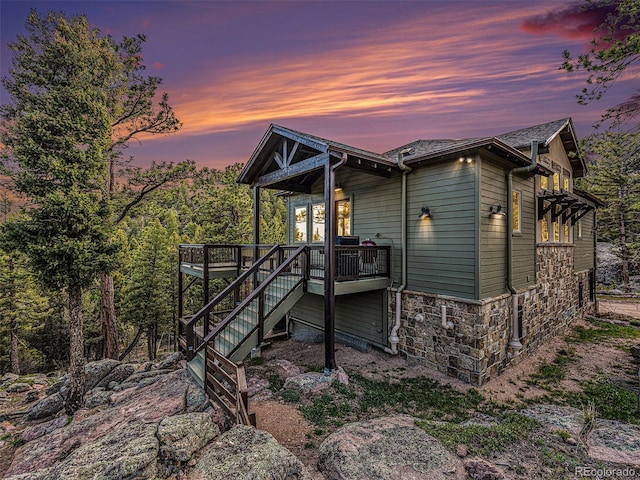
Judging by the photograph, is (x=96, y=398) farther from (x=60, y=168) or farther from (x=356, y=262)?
(x=356, y=262)

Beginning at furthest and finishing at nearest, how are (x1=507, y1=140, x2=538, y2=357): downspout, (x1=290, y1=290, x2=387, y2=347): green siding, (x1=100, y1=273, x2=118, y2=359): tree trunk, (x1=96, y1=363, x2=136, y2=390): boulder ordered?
(x1=100, y1=273, x2=118, y2=359): tree trunk < (x1=96, y1=363, x2=136, y2=390): boulder < (x1=290, y1=290, x2=387, y2=347): green siding < (x1=507, y1=140, x2=538, y2=357): downspout

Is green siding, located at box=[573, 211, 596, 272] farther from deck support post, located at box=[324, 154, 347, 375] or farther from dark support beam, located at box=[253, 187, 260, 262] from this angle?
dark support beam, located at box=[253, 187, 260, 262]

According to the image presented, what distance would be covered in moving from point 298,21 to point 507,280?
35.0 ft

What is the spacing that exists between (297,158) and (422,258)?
5460 mm

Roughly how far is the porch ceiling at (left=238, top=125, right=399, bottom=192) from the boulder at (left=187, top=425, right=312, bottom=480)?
559 cm

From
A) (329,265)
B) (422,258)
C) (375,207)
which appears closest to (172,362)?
(329,265)

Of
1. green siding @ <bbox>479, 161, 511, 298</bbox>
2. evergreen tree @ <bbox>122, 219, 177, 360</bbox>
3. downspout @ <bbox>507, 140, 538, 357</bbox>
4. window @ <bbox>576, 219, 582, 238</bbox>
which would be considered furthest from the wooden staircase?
window @ <bbox>576, 219, 582, 238</bbox>

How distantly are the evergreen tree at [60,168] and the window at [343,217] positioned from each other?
715 cm

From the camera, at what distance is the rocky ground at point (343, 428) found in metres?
3.37

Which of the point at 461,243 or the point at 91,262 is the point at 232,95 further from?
the point at 461,243

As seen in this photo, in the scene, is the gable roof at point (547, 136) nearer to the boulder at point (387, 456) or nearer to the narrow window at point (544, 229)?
the narrow window at point (544, 229)

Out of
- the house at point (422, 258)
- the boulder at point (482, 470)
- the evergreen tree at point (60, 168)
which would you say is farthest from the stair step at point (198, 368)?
the boulder at point (482, 470)

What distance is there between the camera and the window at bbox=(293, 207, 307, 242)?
37.9 ft

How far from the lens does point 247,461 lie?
127 inches
